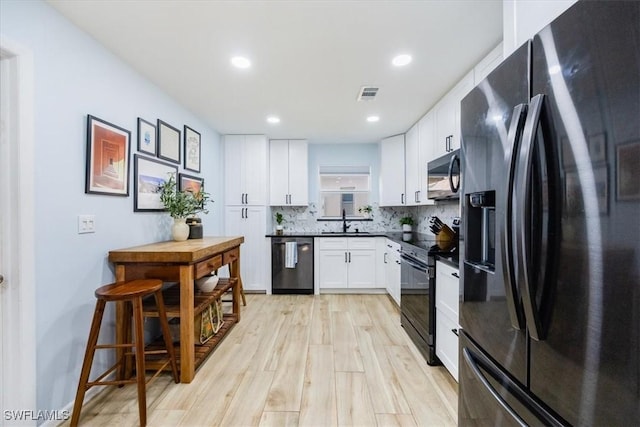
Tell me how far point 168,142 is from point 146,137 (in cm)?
37

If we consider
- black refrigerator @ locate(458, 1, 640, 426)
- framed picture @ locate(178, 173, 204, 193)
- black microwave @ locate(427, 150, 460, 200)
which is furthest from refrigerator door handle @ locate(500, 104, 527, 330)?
framed picture @ locate(178, 173, 204, 193)

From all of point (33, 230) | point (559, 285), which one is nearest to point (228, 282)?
point (33, 230)

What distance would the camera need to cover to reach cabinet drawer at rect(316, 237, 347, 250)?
4.41 meters

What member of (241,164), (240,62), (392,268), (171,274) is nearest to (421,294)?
(392,268)

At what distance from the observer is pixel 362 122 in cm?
378

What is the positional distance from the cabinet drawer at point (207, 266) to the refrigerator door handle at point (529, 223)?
2.08 m

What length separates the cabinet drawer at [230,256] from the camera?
2815 millimetres

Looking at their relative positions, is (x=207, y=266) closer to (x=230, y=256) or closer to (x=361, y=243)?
(x=230, y=256)

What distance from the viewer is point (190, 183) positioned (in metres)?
3.37

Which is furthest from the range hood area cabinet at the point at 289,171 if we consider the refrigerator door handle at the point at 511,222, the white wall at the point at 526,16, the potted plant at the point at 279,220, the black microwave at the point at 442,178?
the refrigerator door handle at the point at 511,222

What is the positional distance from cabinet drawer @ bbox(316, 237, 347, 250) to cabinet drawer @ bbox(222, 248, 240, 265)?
1496 millimetres

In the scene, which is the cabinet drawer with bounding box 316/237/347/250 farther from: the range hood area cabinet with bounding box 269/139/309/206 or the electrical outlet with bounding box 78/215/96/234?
the electrical outlet with bounding box 78/215/96/234

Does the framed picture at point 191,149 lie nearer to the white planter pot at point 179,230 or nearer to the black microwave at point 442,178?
the white planter pot at point 179,230

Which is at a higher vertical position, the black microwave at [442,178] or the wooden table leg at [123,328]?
the black microwave at [442,178]
